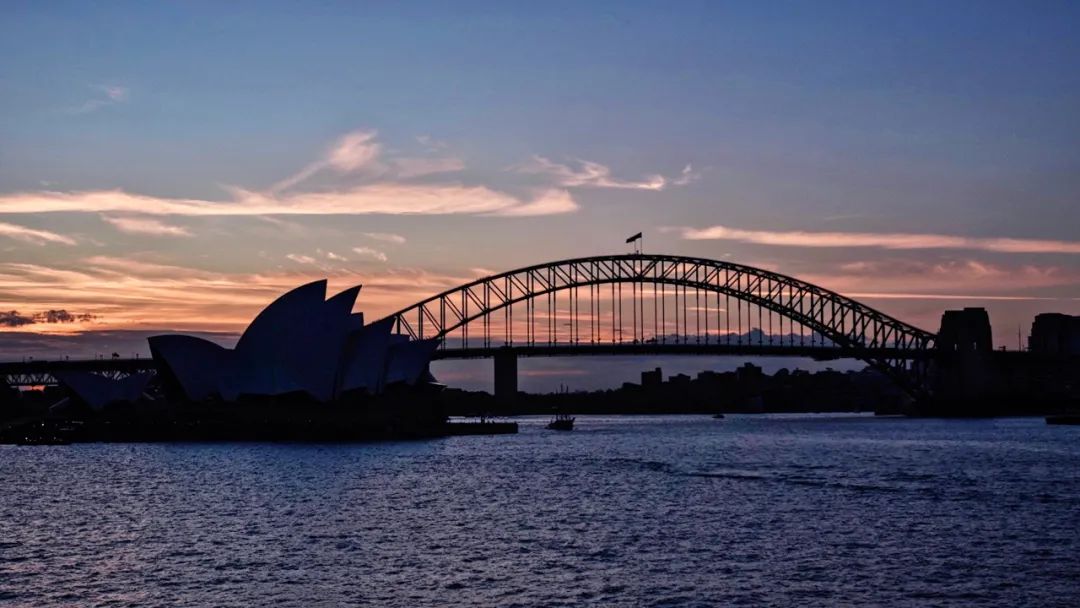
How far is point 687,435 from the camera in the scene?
98125 millimetres

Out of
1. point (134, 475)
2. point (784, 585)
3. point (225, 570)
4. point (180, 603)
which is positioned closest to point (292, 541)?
point (225, 570)

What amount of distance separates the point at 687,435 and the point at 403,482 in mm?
52834

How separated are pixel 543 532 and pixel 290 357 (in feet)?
172

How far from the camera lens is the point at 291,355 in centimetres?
8275

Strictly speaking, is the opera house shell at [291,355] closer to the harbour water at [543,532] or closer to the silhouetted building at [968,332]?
the harbour water at [543,532]

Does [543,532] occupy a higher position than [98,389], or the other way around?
[98,389]

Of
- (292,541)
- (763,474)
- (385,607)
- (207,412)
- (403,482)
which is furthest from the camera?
(207,412)

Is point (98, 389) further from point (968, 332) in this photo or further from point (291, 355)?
point (968, 332)

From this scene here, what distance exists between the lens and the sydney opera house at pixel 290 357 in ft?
266

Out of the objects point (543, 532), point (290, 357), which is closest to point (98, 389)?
point (290, 357)

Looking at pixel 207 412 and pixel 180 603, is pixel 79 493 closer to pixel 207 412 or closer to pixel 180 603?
pixel 180 603

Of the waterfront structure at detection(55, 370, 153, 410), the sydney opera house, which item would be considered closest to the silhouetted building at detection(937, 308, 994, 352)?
the sydney opera house

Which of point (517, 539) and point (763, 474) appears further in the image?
point (763, 474)

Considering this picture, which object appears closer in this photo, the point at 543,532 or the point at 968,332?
the point at 543,532
